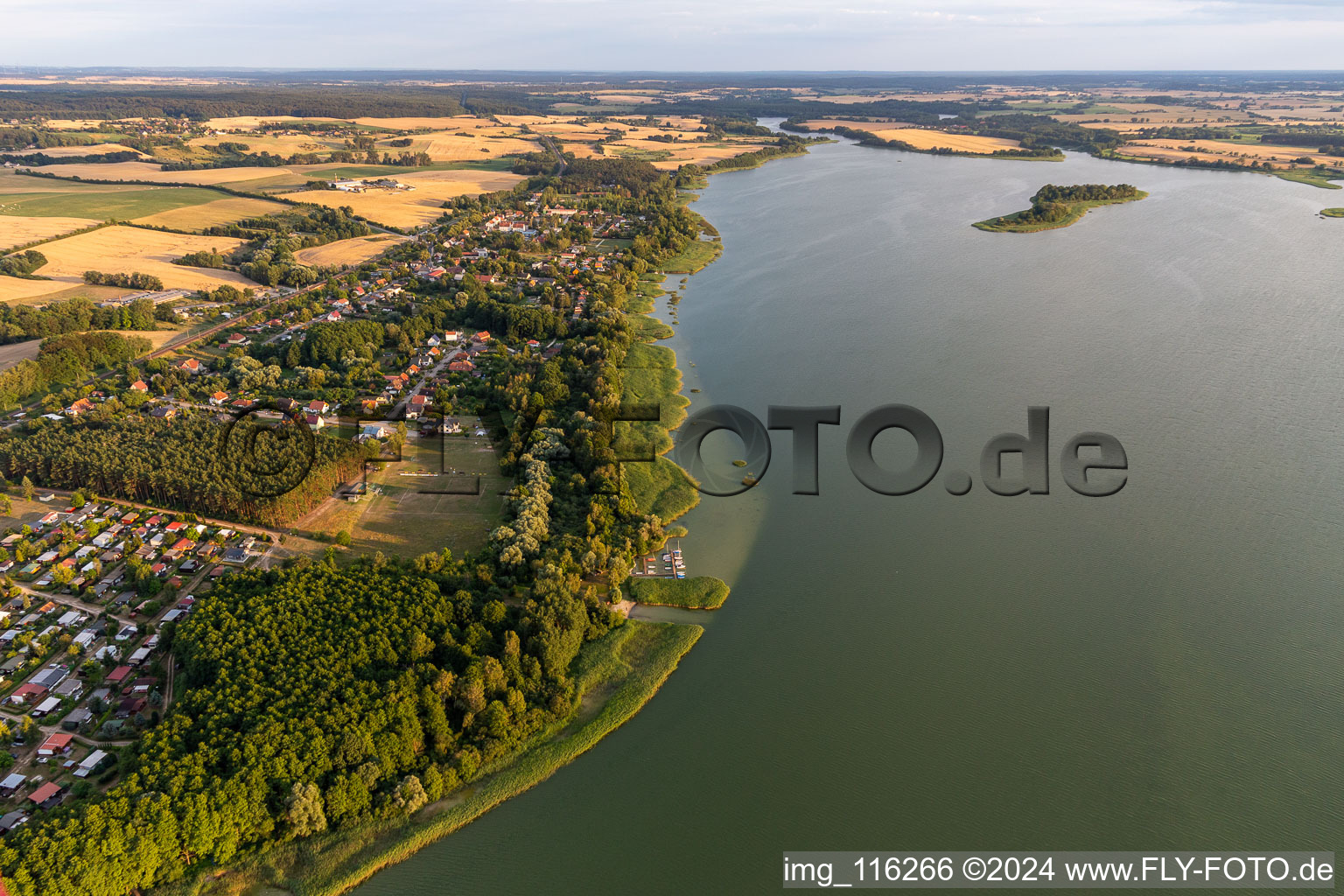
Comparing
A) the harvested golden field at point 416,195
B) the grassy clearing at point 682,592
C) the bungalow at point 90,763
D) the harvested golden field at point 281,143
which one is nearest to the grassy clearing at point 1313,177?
the harvested golden field at point 416,195

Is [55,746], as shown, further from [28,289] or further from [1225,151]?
[1225,151]

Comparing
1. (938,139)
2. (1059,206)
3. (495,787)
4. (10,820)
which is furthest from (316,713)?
(938,139)

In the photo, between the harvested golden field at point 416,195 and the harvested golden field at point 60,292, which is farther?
the harvested golden field at point 416,195

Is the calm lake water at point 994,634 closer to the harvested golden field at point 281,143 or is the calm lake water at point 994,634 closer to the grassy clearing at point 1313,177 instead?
the grassy clearing at point 1313,177

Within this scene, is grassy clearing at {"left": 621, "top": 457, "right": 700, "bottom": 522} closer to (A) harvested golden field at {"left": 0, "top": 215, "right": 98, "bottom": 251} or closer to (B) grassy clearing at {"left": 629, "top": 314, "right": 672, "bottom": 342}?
(B) grassy clearing at {"left": 629, "top": 314, "right": 672, "bottom": 342}

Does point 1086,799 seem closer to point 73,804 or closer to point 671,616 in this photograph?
point 671,616

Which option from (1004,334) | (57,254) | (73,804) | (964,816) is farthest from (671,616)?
(57,254)

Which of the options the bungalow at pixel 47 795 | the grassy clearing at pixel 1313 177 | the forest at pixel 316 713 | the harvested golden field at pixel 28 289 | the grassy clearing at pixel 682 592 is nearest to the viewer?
the forest at pixel 316 713
